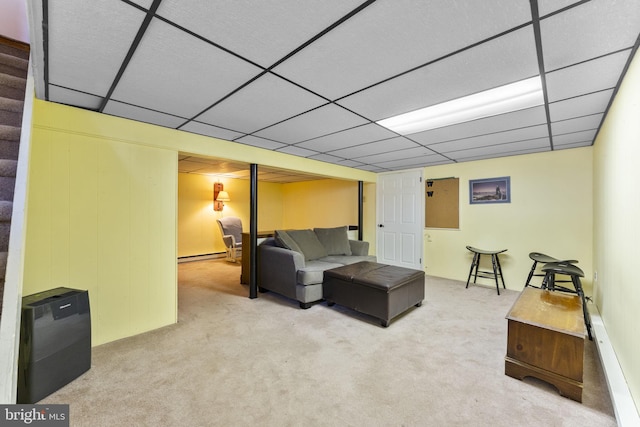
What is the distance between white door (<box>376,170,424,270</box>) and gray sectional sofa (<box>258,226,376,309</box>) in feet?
3.84

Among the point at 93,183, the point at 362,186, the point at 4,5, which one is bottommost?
the point at 93,183

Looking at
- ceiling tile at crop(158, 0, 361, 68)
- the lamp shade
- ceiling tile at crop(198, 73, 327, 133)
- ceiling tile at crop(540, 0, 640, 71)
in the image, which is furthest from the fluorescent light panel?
the lamp shade

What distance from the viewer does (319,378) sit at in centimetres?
187

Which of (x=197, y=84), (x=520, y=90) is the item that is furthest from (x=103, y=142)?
(x=520, y=90)

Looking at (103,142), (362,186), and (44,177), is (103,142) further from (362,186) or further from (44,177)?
(362,186)

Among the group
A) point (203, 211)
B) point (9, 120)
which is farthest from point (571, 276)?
point (203, 211)

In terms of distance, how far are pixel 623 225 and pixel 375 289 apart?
194cm

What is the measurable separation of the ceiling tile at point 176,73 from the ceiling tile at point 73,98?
22 cm

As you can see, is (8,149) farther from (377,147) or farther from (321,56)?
(377,147)

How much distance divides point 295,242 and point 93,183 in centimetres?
240

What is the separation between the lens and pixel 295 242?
155 inches

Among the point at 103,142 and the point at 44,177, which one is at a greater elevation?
the point at 103,142

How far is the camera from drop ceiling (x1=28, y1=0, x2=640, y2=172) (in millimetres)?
1144

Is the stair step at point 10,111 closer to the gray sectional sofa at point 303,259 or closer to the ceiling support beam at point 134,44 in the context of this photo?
the ceiling support beam at point 134,44
